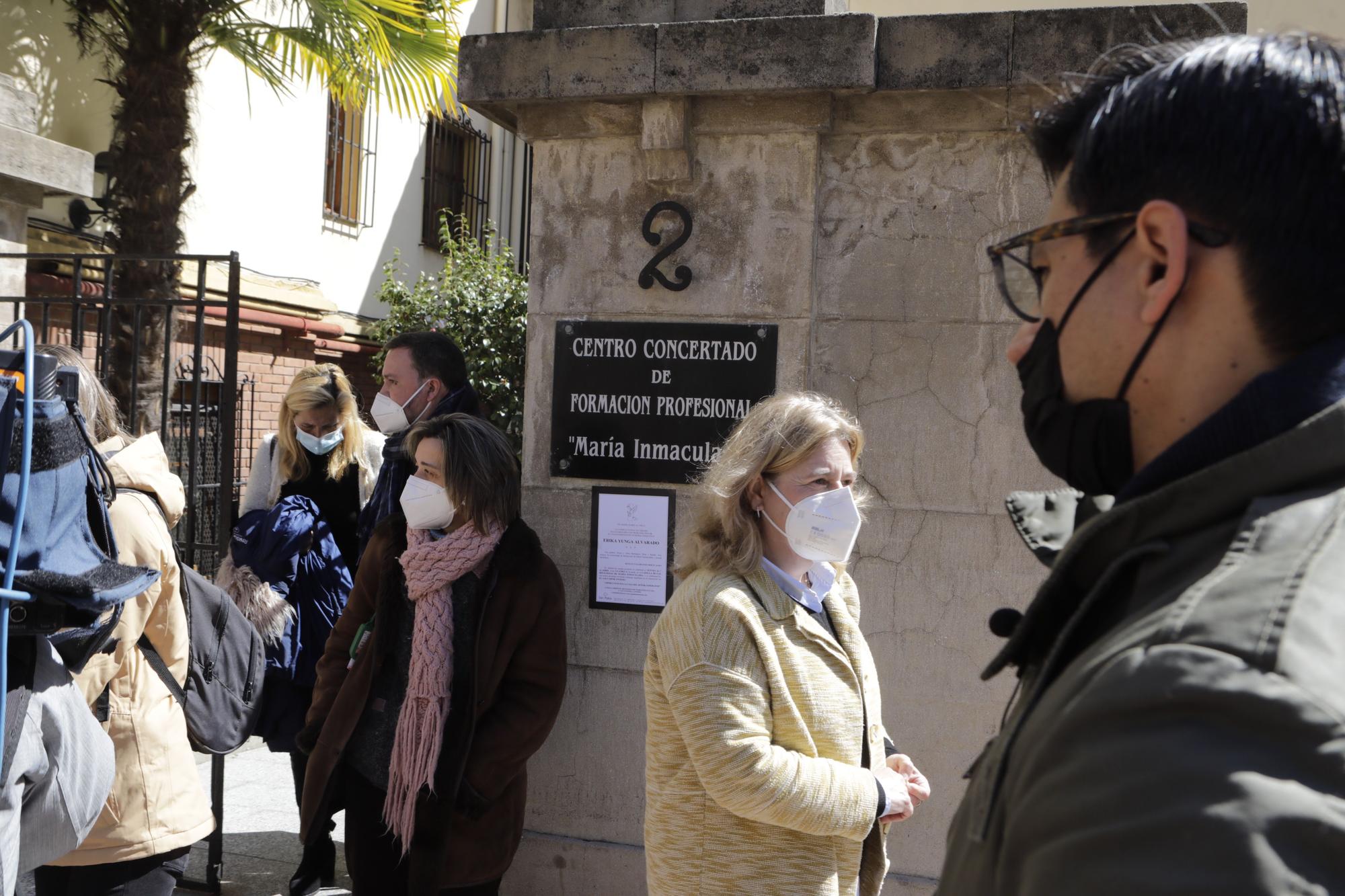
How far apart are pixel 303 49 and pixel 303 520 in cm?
527

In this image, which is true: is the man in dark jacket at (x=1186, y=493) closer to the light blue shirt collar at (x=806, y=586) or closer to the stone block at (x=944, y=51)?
the light blue shirt collar at (x=806, y=586)

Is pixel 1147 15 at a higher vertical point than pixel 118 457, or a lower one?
higher

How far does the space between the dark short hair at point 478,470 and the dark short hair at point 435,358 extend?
72 cm

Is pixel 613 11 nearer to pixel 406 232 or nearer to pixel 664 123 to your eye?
pixel 664 123

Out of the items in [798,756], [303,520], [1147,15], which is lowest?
[798,756]

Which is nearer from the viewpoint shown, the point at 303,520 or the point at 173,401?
the point at 303,520

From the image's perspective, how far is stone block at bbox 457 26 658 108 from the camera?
12.0 ft

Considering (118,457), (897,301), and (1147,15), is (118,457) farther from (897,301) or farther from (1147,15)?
(1147,15)

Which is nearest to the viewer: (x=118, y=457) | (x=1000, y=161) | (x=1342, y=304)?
(x=1342, y=304)

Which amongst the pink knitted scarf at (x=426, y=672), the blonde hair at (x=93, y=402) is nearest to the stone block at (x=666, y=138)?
the pink knitted scarf at (x=426, y=672)

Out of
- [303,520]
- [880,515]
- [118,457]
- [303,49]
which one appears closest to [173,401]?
[303,49]

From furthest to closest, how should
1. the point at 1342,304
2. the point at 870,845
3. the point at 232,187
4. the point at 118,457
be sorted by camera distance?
the point at 232,187 < the point at 118,457 < the point at 870,845 < the point at 1342,304

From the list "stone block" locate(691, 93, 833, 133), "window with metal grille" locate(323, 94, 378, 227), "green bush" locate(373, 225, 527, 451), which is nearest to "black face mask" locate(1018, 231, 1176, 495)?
"stone block" locate(691, 93, 833, 133)

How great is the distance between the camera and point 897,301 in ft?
12.0
